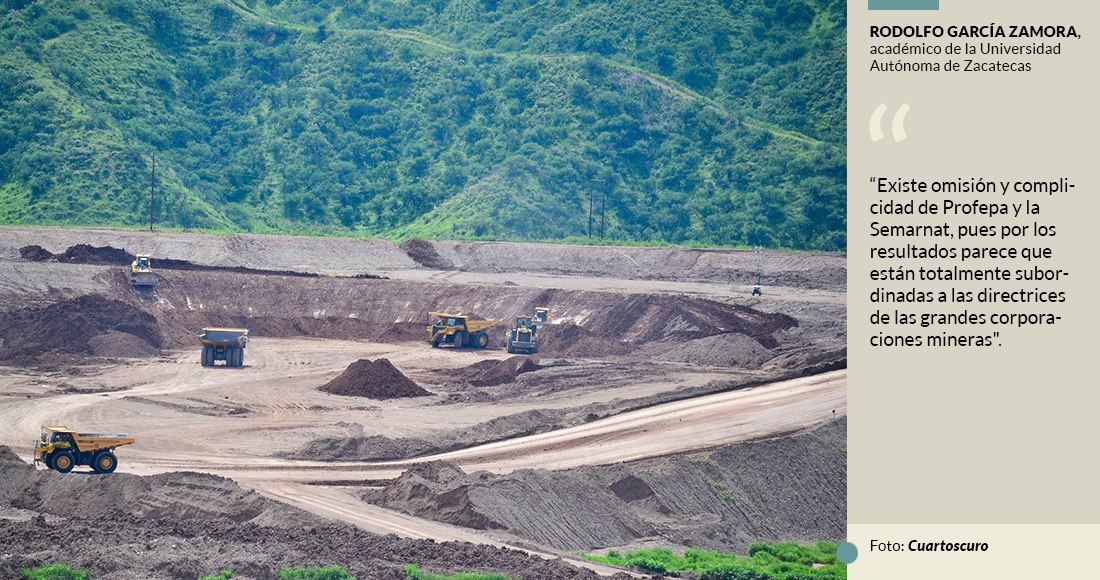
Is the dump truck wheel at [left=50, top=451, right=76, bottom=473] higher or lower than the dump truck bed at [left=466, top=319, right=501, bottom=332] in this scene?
lower

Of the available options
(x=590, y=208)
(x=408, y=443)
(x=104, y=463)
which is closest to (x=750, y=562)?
(x=408, y=443)

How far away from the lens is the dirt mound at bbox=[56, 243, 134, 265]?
69188mm

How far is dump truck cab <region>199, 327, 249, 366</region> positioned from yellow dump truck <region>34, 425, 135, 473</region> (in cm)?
2179

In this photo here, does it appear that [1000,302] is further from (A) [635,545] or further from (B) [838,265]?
(B) [838,265]

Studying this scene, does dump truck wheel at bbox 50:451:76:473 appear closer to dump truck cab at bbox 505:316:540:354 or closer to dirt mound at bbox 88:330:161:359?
dirt mound at bbox 88:330:161:359

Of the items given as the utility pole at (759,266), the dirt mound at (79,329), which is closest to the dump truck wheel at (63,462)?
the dirt mound at (79,329)

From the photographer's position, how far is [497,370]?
166ft

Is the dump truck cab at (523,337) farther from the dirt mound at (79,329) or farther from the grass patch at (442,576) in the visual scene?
the grass patch at (442,576)

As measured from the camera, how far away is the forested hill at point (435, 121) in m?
100

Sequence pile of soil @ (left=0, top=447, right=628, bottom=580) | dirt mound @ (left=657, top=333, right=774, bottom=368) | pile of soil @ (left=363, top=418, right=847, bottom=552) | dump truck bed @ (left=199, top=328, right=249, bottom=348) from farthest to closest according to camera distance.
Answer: dirt mound @ (left=657, top=333, right=774, bottom=368), dump truck bed @ (left=199, top=328, right=249, bottom=348), pile of soil @ (left=363, top=418, right=847, bottom=552), pile of soil @ (left=0, top=447, right=628, bottom=580)

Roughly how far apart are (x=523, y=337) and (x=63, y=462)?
3068cm

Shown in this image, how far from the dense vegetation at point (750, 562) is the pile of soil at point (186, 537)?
7.68 feet

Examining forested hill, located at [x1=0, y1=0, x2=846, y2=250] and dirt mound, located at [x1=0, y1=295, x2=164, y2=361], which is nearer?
dirt mound, located at [x1=0, y1=295, x2=164, y2=361]

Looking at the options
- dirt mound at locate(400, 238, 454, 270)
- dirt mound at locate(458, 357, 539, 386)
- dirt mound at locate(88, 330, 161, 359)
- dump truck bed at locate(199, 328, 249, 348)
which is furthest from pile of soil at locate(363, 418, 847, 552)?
dirt mound at locate(400, 238, 454, 270)
